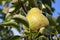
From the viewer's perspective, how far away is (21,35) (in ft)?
4.46

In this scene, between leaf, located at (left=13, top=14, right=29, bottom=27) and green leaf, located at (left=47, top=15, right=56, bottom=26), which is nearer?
leaf, located at (left=13, top=14, right=29, bottom=27)

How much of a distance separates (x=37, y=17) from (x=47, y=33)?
0.13 m

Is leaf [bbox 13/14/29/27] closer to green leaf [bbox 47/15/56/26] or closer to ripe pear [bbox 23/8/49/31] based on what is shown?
ripe pear [bbox 23/8/49/31]

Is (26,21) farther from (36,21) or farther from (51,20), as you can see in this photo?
(51,20)

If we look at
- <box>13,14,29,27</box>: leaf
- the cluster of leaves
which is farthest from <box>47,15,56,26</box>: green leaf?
<box>13,14,29,27</box>: leaf

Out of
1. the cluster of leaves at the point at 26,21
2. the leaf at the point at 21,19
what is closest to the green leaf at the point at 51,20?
the cluster of leaves at the point at 26,21

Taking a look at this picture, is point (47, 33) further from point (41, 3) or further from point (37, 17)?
point (41, 3)

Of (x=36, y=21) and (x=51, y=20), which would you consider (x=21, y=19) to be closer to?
(x=36, y=21)

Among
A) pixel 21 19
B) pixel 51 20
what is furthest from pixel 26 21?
pixel 51 20

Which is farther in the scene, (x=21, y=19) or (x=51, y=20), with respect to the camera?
(x=51, y=20)

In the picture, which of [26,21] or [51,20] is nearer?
[26,21]

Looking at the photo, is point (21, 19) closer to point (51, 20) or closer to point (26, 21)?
point (26, 21)

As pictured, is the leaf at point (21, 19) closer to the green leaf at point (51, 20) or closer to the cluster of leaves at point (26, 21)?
the cluster of leaves at point (26, 21)

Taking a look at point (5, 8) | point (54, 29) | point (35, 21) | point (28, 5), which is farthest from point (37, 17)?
point (5, 8)
